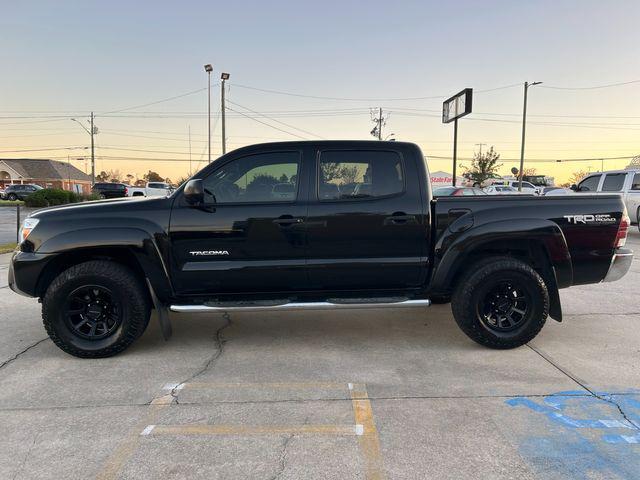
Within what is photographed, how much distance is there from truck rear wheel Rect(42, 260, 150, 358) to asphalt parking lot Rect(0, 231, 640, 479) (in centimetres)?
18

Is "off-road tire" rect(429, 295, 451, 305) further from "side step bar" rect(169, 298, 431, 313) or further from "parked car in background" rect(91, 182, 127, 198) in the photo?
"parked car in background" rect(91, 182, 127, 198)

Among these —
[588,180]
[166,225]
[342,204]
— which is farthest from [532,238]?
[588,180]

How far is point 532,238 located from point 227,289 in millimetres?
2836

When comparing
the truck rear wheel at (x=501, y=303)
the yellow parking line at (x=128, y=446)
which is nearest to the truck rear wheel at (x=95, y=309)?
the yellow parking line at (x=128, y=446)

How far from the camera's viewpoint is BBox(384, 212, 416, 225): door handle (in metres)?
4.14

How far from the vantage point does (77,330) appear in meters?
4.11

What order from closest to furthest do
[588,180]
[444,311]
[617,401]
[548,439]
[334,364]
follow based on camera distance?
[548,439]
[617,401]
[334,364]
[444,311]
[588,180]

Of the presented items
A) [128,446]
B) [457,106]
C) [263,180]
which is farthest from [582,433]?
[457,106]

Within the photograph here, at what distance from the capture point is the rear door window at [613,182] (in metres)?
13.1

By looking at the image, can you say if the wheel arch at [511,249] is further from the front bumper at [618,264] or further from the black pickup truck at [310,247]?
the front bumper at [618,264]

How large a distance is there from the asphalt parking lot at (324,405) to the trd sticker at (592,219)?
3.99 feet

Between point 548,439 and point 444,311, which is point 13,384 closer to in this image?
point 548,439

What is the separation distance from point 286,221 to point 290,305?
760mm

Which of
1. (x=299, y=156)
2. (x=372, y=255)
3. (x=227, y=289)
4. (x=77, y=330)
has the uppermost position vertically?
(x=299, y=156)
